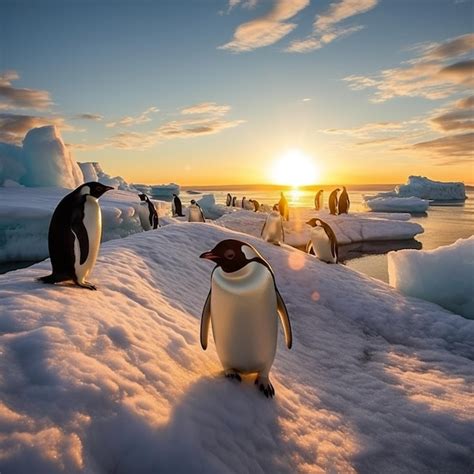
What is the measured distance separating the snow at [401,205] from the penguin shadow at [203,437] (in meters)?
35.6

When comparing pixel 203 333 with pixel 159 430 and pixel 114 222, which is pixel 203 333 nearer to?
pixel 159 430

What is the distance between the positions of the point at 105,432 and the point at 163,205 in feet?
76.2

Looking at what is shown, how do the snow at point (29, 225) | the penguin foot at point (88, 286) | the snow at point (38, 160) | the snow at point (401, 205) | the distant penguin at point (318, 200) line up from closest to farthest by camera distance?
the penguin foot at point (88, 286)
the snow at point (29, 225)
the snow at point (38, 160)
the distant penguin at point (318, 200)
the snow at point (401, 205)

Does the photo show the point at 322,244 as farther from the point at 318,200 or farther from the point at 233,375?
the point at 318,200

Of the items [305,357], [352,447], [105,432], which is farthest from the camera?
[305,357]

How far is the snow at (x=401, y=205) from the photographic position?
34.2m

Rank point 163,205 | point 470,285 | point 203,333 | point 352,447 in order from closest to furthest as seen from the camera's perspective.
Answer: point 352,447, point 203,333, point 470,285, point 163,205

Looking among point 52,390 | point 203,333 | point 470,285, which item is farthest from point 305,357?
point 470,285

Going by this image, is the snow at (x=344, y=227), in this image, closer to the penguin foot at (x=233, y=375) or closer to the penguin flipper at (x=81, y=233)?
the penguin flipper at (x=81, y=233)

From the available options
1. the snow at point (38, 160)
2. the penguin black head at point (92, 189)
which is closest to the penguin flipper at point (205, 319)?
the penguin black head at point (92, 189)

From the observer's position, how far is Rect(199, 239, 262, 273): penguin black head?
2.60 metres

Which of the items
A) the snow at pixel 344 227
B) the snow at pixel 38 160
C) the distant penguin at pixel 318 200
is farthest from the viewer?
the distant penguin at pixel 318 200

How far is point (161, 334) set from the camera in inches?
125

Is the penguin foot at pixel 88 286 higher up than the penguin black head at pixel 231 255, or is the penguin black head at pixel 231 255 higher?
the penguin black head at pixel 231 255
